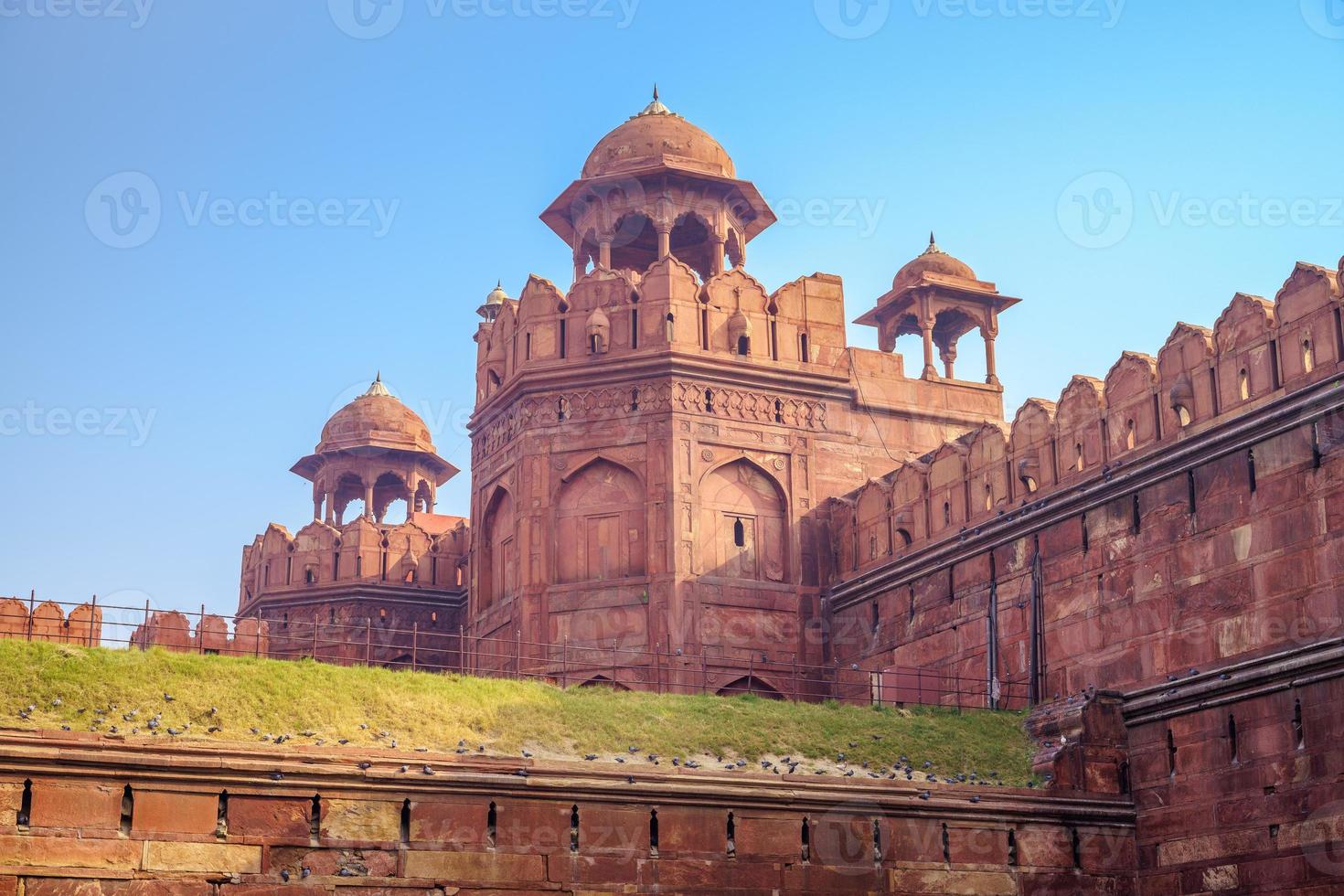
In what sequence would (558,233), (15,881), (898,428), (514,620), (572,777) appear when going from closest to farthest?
(15,881)
(572,777)
(514,620)
(898,428)
(558,233)

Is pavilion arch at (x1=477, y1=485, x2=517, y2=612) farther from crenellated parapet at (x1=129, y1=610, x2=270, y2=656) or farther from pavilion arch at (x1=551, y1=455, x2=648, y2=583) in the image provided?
crenellated parapet at (x1=129, y1=610, x2=270, y2=656)

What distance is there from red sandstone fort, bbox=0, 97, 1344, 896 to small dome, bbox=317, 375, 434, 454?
0.29 ft

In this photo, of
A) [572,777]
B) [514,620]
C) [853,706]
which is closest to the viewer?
[572,777]

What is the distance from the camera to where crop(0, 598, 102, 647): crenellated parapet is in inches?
973

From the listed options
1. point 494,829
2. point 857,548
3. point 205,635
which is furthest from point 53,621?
point 857,548

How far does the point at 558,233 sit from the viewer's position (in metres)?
33.9

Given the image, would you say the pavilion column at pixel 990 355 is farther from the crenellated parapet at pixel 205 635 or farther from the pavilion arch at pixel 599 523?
the crenellated parapet at pixel 205 635

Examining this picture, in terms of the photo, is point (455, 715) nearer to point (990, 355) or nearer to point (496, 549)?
A: point (496, 549)

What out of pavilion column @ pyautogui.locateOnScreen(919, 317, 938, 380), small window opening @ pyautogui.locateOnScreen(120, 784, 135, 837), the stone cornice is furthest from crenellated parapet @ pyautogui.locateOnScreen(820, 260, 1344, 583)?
small window opening @ pyautogui.locateOnScreen(120, 784, 135, 837)

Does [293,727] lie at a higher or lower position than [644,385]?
lower

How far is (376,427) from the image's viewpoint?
38.7m

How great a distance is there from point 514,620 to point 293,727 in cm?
1012

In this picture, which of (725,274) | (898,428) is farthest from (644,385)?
(898,428)

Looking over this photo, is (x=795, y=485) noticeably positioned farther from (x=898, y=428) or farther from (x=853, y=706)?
(x=853, y=706)
